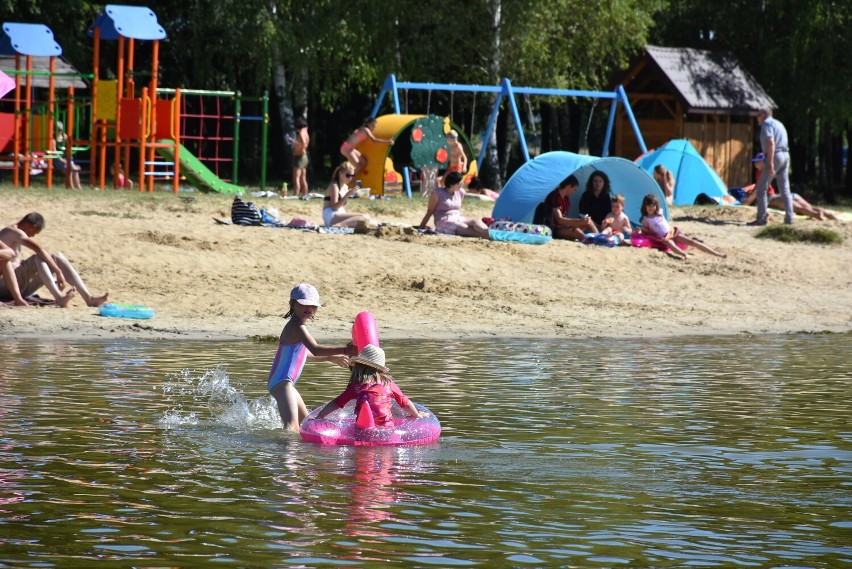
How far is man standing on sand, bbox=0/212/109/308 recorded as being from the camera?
15.2 metres

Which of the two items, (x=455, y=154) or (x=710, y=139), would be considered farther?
(x=710, y=139)

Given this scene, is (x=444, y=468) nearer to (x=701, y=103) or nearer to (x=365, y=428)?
(x=365, y=428)

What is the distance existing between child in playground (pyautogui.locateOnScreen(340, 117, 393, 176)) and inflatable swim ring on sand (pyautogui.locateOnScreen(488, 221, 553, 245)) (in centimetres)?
660

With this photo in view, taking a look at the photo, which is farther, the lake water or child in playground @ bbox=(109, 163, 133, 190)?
child in playground @ bbox=(109, 163, 133, 190)

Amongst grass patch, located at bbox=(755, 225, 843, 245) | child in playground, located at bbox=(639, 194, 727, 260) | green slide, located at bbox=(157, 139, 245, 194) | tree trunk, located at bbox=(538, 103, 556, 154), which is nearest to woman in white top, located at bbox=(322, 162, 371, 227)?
child in playground, located at bbox=(639, 194, 727, 260)

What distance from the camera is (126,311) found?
15.3 meters

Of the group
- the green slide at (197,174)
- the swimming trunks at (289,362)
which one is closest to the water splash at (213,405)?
the swimming trunks at (289,362)

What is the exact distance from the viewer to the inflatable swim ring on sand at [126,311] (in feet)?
50.0

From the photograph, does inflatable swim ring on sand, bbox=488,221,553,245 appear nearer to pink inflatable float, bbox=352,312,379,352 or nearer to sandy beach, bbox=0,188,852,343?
sandy beach, bbox=0,188,852,343

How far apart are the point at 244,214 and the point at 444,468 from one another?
1198cm

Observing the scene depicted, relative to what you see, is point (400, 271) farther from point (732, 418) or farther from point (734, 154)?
point (734, 154)

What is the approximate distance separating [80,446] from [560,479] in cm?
304

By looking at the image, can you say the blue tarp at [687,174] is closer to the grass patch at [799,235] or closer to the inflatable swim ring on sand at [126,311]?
the grass patch at [799,235]

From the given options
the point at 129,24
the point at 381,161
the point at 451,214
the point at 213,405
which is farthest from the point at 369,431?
the point at 381,161
